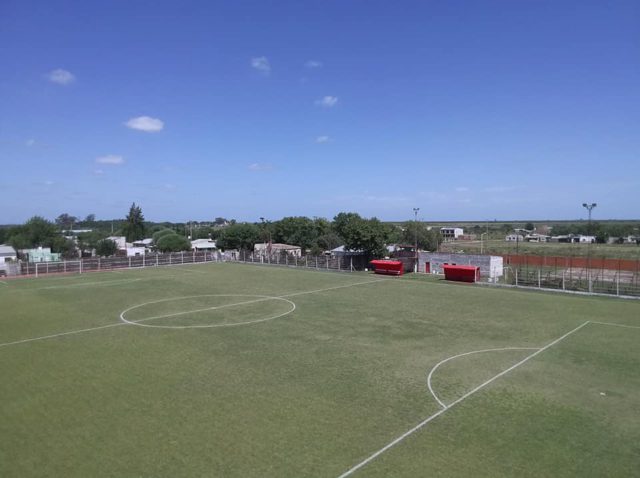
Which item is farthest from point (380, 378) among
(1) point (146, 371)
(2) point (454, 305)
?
(2) point (454, 305)

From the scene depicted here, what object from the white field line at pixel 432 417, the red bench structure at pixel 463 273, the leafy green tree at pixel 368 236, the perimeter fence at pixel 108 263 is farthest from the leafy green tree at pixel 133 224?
the white field line at pixel 432 417

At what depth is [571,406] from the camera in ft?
28.9

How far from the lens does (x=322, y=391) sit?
9.67 m

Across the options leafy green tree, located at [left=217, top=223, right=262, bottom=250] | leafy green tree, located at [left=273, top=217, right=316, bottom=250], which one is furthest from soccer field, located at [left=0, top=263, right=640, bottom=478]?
leafy green tree, located at [left=273, top=217, right=316, bottom=250]

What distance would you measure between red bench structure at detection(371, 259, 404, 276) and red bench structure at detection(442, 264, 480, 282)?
13.3 ft

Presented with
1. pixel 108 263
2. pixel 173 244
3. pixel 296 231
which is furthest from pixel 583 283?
pixel 173 244

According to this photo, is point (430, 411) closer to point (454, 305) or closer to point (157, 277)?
point (454, 305)

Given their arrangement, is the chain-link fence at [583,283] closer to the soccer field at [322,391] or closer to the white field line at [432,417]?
the soccer field at [322,391]

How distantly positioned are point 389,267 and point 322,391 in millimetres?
23036

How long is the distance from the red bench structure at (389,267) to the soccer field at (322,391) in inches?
461

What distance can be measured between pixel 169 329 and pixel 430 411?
10.8 m

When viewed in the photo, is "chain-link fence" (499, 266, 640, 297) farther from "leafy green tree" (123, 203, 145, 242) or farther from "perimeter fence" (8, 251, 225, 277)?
"leafy green tree" (123, 203, 145, 242)

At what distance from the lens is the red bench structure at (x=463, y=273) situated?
27266 millimetres

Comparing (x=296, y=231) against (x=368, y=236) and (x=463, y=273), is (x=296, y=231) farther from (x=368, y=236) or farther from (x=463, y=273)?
(x=463, y=273)
